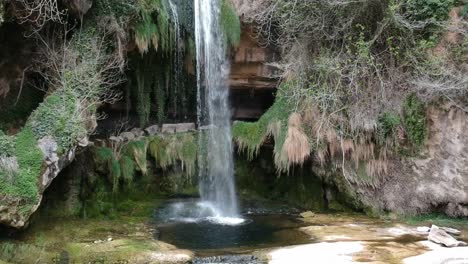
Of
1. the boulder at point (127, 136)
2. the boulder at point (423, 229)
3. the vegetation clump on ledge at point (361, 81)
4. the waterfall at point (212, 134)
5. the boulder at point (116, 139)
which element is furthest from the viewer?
the waterfall at point (212, 134)

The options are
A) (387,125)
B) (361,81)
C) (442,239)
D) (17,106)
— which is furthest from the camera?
(361,81)

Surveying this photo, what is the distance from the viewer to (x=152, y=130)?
1518 centimetres

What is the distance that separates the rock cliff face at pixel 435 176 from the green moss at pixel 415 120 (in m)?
0.18

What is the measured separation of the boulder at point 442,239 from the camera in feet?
29.9

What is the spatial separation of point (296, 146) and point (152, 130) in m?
5.01

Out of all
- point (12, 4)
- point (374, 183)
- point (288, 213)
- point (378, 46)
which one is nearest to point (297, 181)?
point (288, 213)

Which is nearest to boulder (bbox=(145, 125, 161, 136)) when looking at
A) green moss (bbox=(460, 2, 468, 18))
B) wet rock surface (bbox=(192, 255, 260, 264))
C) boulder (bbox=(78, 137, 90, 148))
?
boulder (bbox=(78, 137, 90, 148))

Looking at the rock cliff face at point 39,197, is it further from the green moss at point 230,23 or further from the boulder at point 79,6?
the green moss at point 230,23

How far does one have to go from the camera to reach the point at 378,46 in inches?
538

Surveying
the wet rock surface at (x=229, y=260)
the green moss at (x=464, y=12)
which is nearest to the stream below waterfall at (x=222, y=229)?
the wet rock surface at (x=229, y=260)

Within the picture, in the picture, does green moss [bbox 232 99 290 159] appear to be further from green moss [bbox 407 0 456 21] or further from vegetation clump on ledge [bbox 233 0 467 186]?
green moss [bbox 407 0 456 21]

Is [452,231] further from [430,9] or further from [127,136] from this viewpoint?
[127,136]

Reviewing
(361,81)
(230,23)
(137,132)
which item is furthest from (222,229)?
(230,23)

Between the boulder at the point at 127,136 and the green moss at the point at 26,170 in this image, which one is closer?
the green moss at the point at 26,170
